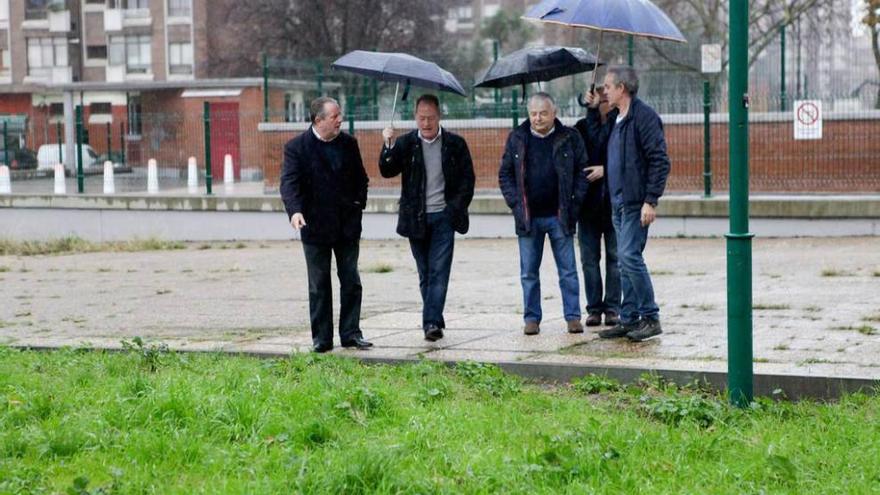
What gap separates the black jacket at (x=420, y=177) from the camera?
32.6ft

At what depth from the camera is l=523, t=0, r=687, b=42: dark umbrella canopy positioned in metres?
9.40

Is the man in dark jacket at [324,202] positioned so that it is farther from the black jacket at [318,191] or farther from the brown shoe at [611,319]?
the brown shoe at [611,319]

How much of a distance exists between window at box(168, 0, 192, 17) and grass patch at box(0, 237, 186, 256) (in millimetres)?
42600

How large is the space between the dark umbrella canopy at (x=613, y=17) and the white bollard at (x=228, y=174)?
1730 cm

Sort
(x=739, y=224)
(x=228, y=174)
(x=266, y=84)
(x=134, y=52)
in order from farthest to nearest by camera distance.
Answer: (x=134, y=52) < (x=228, y=174) < (x=266, y=84) < (x=739, y=224)

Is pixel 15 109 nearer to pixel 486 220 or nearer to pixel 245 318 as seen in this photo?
pixel 486 220

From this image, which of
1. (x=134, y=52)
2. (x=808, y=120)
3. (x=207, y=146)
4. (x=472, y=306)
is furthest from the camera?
(x=134, y=52)

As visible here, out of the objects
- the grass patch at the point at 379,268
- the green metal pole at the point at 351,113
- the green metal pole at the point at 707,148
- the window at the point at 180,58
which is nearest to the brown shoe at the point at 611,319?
the grass patch at the point at 379,268

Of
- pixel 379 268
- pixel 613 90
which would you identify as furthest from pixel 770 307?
pixel 379 268

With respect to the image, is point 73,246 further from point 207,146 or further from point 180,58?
point 180,58

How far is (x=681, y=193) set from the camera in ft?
72.3

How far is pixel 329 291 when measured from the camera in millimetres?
9633

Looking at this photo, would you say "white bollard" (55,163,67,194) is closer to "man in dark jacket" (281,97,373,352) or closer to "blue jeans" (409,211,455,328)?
"blue jeans" (409,211,455,328)

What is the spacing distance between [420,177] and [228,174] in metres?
18.4
